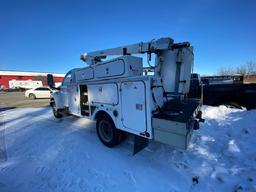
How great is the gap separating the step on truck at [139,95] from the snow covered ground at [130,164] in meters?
0.49

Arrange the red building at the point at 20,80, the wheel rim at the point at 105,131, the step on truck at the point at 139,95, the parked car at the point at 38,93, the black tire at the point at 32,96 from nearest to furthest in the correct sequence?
the step on truck at the point at 139,95, the wheel rim at the point at 105,131, the parked car at the point at 38,93, the black tire at the point at 32,96, the red building at the point at 20,80

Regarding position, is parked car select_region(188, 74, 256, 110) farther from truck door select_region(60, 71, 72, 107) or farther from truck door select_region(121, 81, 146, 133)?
truck door select_region(60, 71, 72, 107)

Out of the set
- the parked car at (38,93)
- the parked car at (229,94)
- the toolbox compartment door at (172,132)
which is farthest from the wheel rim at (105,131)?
the parked car at (38,93)

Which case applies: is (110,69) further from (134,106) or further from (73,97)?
(73,97)

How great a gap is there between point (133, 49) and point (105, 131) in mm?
2651

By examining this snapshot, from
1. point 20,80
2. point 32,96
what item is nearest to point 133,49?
point 32,96

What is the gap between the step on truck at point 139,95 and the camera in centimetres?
292

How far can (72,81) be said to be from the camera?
18.8 feet

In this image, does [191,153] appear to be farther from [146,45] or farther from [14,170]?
[14,170]

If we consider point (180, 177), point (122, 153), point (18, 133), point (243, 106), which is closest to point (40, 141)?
point (18, 133)

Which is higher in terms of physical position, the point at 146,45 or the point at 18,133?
the point at 146,45

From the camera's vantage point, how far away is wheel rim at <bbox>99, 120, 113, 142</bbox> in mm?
4207

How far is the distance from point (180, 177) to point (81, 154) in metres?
2.36

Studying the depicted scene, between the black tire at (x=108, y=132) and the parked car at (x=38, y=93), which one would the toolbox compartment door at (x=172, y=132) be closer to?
the black tire at (x=108, y=132)
